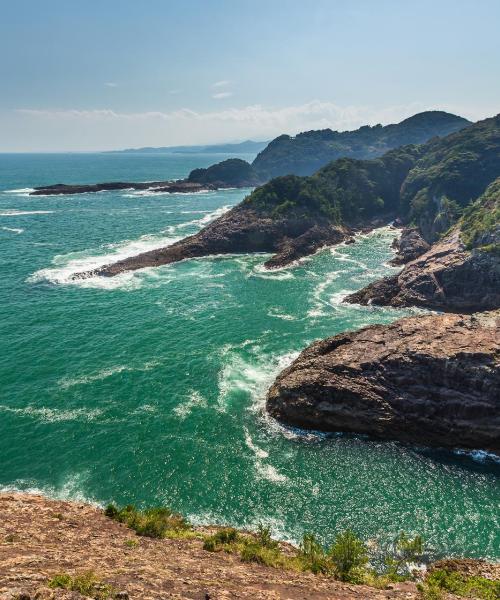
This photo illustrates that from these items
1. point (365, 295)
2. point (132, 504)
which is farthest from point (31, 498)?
point (365, 295)

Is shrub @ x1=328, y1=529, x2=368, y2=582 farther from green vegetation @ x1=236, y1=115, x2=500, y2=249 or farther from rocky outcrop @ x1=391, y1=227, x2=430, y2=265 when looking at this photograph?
green vegetation @ x1=236, y1=115, x2=500, y2=249

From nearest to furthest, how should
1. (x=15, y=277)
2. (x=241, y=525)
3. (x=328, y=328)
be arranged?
(x=241, y=525) → (x=328, y=328) → (x=15, y=277)

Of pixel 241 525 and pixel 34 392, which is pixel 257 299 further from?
pixel 241 525

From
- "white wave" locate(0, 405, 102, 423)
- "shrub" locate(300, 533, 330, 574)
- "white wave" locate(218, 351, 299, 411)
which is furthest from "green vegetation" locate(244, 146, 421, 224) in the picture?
"shrub" locate(300, 533, 330, 574)

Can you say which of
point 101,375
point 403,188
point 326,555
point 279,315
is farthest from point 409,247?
point 326,555

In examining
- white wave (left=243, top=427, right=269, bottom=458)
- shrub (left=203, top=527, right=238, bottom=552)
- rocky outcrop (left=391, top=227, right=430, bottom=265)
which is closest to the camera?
shrub (left=203, top=527, right=238, bottom=552)

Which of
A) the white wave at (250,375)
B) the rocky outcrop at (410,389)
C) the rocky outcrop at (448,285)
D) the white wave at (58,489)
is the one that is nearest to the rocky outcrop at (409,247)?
the rocky outcrop at (448,285)
